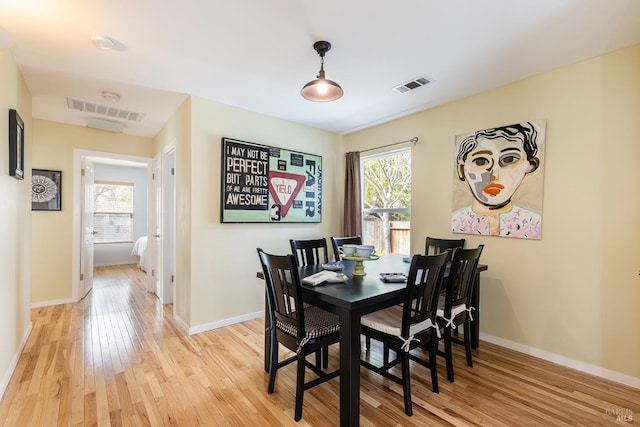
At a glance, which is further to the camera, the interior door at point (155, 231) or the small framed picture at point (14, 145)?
the interior door at point (155, 231)

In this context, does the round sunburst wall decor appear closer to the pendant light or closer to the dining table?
the pendant light

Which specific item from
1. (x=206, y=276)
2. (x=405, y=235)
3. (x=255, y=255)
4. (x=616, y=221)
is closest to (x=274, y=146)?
(x=255, y=255)

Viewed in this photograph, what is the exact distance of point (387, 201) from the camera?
404cm

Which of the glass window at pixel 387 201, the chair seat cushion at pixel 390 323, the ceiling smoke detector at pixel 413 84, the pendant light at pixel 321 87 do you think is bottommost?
the chair seat cushion at pixel 390 323

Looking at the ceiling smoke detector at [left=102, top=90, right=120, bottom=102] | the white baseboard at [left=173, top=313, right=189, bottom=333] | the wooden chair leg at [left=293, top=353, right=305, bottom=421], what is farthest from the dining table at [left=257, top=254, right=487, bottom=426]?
the ceiling smoke detector at [left=102, top=90, right=120, bottom=102]

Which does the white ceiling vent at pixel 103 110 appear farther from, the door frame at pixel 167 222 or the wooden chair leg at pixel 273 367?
the wooden chair leg at pixel 273 367

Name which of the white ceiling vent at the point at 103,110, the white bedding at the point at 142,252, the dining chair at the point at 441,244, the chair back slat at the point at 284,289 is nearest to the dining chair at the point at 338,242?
the dining chair at the point at 441,244

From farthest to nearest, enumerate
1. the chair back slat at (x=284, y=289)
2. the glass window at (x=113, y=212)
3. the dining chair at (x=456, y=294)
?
the glass window at (x=113, y=212) → the dining chair at (x=456, y=294) → the chair back slat at (x=284, y=289)

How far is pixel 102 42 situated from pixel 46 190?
2.94m

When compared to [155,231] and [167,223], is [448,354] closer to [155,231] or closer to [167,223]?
[167,223]

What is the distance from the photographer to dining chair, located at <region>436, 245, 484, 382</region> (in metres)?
2.17

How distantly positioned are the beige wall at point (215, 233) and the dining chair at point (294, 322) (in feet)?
4.66

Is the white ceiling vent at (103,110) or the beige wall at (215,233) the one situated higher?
the white ceiling vent at (103,110)

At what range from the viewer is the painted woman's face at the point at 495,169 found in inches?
109
